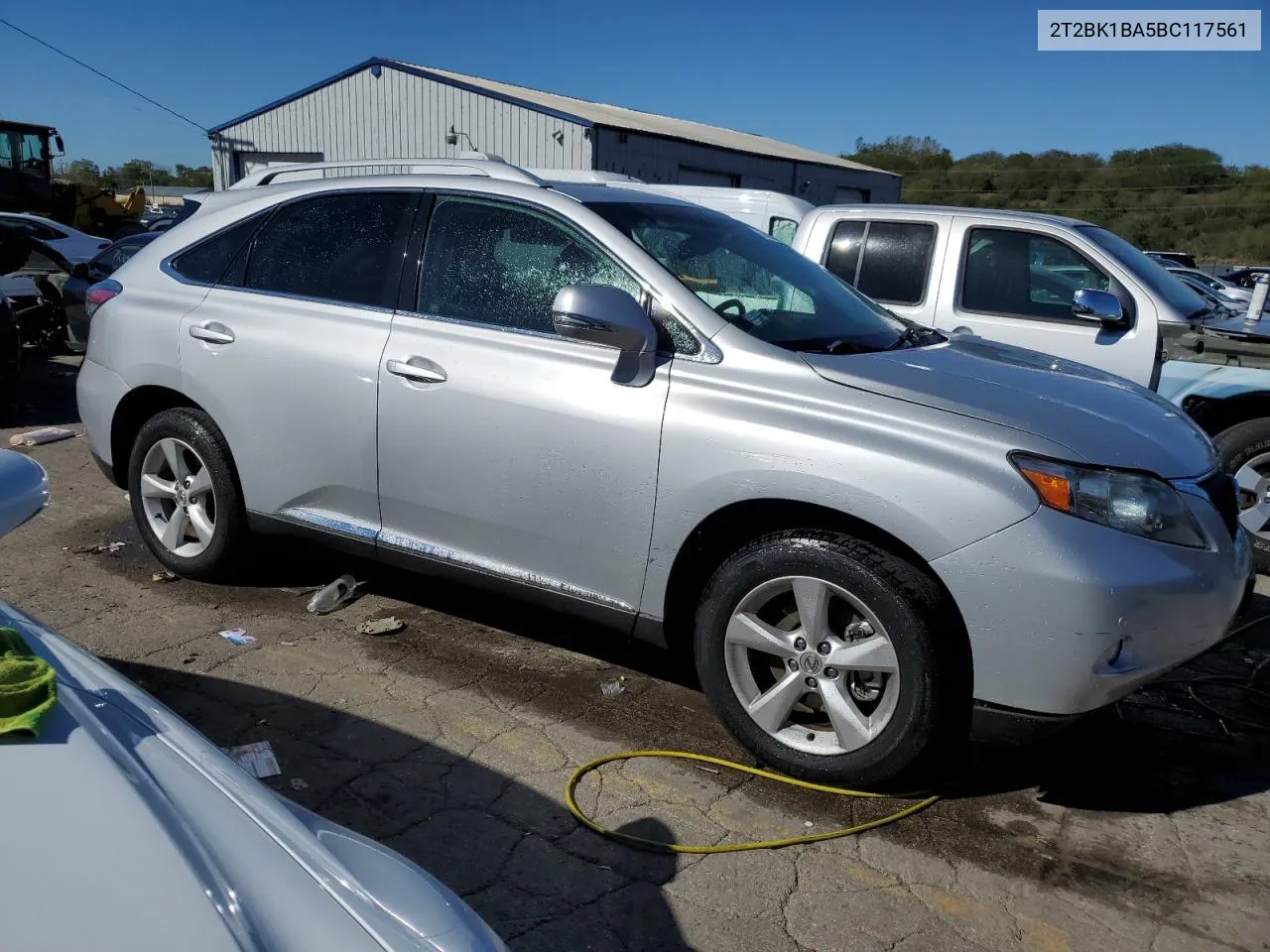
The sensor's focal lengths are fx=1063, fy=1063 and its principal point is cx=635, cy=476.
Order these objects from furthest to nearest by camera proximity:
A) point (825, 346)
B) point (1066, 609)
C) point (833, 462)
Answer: point (825, 346) → point (833, 462) → point (1066, 609)

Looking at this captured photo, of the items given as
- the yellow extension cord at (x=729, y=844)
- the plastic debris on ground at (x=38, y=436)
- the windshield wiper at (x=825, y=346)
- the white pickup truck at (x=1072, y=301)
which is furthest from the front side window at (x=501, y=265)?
the plastic debris on ground at (x=38, y=436)

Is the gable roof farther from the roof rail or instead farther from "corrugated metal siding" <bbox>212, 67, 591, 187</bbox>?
the roof rail

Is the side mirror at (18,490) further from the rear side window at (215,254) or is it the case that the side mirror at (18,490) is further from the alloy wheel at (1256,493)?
the alloy wheel at (1256,493)

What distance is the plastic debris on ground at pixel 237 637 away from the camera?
4.28 m

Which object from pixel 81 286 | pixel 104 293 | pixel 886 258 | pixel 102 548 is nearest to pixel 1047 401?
pixel 886 258

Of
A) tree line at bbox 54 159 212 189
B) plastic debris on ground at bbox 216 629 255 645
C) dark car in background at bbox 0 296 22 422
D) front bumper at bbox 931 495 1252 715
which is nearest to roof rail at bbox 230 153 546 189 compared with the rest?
plastic debris on ground at bbox 216 629 255 645

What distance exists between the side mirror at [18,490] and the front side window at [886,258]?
542 centimetres

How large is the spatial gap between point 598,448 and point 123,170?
116240 mm

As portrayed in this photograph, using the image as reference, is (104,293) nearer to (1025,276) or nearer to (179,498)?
(179,498)

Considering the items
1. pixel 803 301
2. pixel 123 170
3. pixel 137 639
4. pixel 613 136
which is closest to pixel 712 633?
pixel 803 301

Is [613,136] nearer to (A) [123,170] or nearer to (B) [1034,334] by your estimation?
(B) [1034,334]

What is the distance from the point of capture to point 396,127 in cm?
2409

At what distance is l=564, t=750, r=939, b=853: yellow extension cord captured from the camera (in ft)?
9.84

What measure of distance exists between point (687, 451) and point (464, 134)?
21.4m
